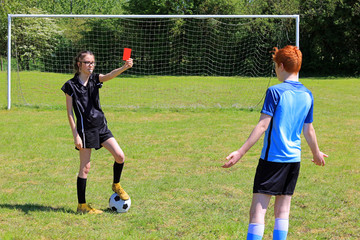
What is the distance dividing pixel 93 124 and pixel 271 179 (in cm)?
240

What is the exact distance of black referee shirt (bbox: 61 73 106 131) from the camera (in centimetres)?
481

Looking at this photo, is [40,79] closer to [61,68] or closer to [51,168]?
[61,68]

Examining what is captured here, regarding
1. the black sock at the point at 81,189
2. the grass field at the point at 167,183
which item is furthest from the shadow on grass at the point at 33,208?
the black sock at the point at 81,189

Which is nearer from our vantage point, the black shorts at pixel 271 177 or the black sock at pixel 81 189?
the black shorts at pixel 271 177

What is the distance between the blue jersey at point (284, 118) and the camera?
3199 mm

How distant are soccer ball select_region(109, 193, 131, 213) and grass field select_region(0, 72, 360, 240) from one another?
88mm

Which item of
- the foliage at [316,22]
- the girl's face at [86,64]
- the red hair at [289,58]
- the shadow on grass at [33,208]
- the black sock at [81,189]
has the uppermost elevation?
the foliage at [316,22]

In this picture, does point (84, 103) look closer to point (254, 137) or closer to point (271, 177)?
point (254, 137)

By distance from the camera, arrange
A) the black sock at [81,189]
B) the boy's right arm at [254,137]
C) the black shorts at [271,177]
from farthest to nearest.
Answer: the black sock at [81,189] < the black shorts at [271,177] < the boy's right arm at [254,137]

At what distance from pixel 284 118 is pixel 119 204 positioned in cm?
254

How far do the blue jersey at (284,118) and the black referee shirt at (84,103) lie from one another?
91.4 inches

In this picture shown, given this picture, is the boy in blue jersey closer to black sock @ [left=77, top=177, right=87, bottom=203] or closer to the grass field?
the grass field

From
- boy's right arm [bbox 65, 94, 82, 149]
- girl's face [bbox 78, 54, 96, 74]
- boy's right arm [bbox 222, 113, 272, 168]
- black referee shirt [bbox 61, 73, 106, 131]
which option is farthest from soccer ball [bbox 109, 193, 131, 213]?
boy's right arm [bbox 222, 113, 272, 168]

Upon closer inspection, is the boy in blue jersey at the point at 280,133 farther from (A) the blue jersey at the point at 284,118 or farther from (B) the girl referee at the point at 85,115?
(B) the girl referee at the point at 85,115
